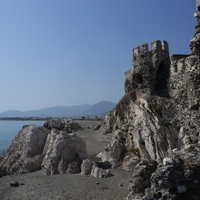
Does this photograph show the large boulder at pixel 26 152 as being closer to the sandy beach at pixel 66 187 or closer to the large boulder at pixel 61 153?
the large boulder at pixel 61 153

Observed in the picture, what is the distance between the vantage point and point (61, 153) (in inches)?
943

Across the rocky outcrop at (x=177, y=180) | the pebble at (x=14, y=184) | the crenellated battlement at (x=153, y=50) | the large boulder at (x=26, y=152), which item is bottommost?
the pebble at (x=14, y=184)

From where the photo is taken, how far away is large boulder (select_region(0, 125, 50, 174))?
24531 mm

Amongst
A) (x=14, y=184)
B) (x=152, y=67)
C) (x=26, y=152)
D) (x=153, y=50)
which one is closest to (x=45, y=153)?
(x=26, y=152)

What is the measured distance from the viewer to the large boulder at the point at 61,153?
2272 cm

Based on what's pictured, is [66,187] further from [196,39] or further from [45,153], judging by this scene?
[196,39]

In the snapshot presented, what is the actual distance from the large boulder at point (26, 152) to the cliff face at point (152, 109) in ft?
22.3

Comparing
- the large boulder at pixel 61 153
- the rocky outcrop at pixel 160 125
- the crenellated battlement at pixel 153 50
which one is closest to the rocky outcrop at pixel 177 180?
the rocky outcrop at pixel 160 125

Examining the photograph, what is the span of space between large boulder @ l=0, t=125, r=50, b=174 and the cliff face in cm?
679

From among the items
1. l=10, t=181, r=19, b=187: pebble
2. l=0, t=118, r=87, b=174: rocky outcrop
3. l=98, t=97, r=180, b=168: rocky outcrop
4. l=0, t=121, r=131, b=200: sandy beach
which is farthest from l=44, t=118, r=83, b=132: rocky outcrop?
l=10, t=181, r=19, b=187: pebble

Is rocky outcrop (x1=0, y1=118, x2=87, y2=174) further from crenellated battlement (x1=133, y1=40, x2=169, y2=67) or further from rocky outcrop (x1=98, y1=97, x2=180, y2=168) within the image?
crenellated battlement (x1=133, y1=40, x2=169, y2=67)

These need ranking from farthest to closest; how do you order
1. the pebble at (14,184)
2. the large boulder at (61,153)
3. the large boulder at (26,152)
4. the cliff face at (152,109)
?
the large boulder at (26,152), the large boulder at (61,153), the pebble at (14,184), the cliff face at (152,109)

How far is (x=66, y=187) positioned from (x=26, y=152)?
1014 cm

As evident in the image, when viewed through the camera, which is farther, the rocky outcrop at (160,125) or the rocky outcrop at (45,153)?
the rocky outcrop at (45,153)
